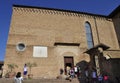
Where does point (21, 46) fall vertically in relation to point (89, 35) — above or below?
below

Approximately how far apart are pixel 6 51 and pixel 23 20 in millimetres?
4649

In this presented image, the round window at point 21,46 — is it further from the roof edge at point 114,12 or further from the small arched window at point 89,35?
the roof edge at point 114,12

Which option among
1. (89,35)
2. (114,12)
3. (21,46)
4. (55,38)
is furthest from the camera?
(114,12)

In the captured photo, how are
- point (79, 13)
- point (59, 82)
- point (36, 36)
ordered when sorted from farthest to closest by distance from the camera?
point (79, 13)
point (36, 36)
point (59, 82)

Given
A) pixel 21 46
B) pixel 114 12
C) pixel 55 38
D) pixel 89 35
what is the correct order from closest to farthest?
1. pixel 21 46
2. pixel 55 38
3. pixel 89 35
4. pixel 114 12

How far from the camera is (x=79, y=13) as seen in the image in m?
21.0

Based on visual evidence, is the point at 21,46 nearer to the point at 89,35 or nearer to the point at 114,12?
the point at 89,35

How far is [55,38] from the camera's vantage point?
18.2 meters

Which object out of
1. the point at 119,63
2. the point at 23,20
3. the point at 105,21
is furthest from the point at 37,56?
the point at 105,21

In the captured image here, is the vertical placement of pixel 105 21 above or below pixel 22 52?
above

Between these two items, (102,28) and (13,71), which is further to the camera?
Answer: (102,28)

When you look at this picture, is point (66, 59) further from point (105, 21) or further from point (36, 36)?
point (105, 21)

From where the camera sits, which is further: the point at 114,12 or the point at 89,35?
the point at 114,12

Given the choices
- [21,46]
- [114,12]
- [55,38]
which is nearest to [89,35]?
[55,38]
